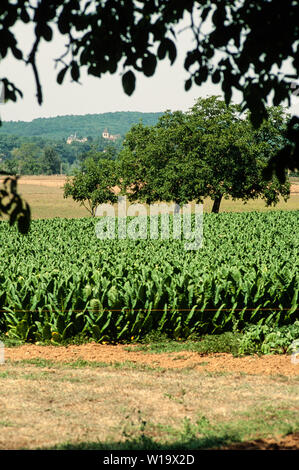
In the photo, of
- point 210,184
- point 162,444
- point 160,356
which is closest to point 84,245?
point 160,356

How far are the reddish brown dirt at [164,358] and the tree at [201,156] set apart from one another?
39.1 m

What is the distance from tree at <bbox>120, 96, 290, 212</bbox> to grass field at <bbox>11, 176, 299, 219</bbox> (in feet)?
48.1

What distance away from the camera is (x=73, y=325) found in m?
10.8

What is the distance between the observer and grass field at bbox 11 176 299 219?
254 feet

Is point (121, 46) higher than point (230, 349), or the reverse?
point (121, 46)

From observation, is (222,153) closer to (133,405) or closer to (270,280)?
(270,280)

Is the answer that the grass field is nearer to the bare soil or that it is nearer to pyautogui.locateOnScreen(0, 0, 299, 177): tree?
the bare soil

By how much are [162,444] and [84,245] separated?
16.8 m

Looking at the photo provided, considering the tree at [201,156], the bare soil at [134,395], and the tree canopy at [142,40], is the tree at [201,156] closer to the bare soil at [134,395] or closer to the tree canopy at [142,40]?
the bare soil at [134,395]


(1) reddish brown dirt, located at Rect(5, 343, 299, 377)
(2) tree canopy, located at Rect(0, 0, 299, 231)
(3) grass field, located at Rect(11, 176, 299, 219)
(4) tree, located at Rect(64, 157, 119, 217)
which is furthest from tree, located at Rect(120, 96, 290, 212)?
(2) tree canopy, located at Rect(0, 0, 299, 231)

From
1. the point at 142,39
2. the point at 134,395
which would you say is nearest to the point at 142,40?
the point at 142,39

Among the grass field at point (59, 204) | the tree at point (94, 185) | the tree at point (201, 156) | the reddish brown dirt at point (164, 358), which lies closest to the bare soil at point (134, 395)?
the reddish brown dirt at point (164, 358)

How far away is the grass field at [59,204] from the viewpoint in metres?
77.5

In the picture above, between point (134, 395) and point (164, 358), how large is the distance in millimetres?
2330
